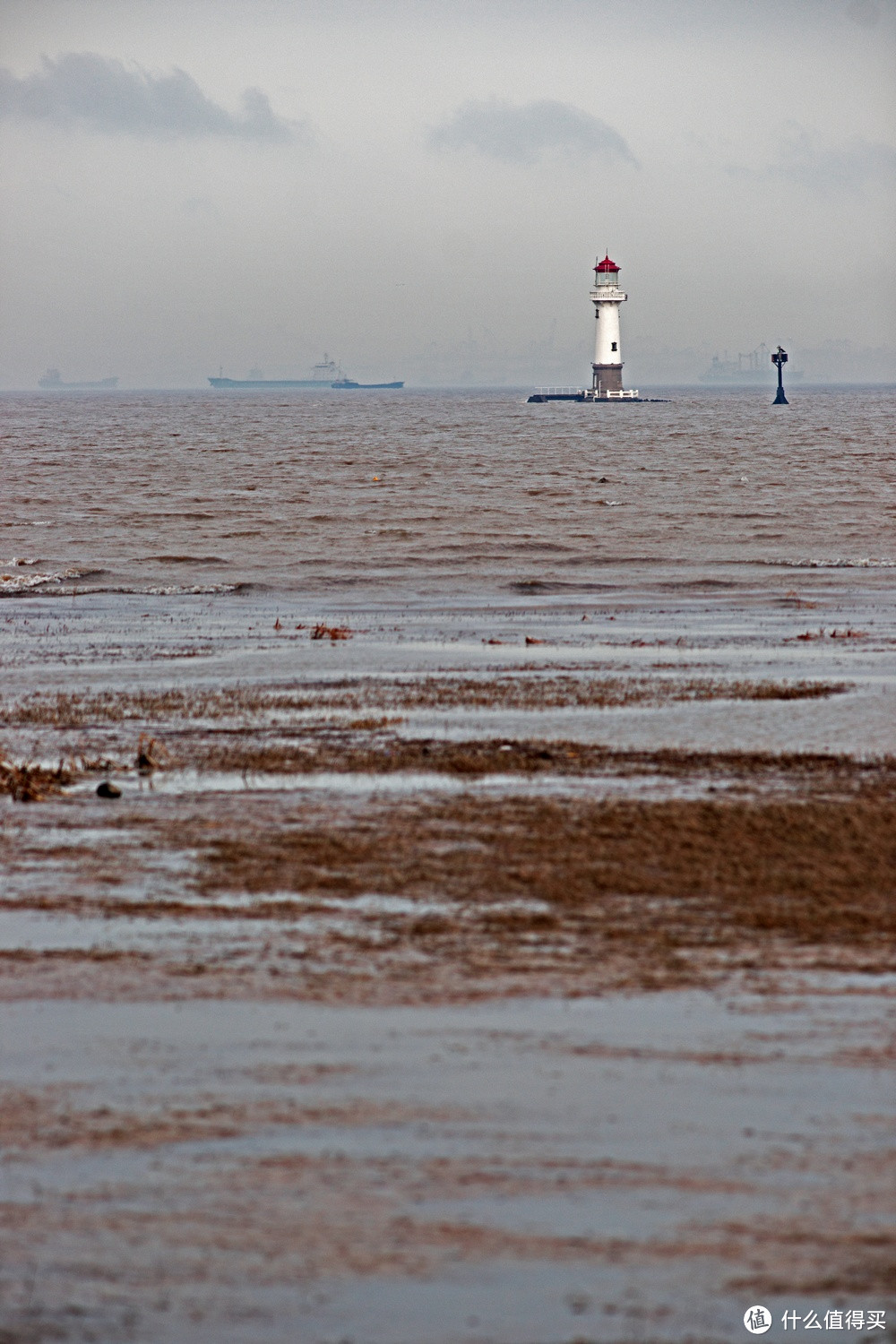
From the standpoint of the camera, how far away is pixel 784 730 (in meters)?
12.5

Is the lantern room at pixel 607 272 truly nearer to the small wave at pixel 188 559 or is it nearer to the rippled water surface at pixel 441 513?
the rippled water surface at pixel 441 513

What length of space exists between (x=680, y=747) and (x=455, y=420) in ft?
387

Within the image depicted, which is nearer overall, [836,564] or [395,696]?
[395,696]

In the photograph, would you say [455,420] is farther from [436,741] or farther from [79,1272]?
[79,1272]

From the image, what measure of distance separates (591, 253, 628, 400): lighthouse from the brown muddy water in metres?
115

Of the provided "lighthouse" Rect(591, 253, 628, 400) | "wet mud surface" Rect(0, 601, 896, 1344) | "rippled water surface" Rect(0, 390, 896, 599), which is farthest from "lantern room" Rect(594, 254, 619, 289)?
"wet mud surface" Rect(0, 601, 896, 1344)

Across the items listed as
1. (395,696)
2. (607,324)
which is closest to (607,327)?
(607,324)

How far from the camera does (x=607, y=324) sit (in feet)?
430

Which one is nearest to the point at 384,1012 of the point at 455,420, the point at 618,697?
the point at 618,697

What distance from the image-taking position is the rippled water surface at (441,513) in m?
28.8

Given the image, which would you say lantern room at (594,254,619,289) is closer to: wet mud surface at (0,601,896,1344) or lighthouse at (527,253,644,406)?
lighthouse at (527,253,644,406)

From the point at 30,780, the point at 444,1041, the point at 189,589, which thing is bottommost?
the point at 444,1041

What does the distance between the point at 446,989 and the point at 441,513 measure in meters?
34.6

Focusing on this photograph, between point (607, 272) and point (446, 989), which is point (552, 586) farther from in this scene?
point (607, 272)
